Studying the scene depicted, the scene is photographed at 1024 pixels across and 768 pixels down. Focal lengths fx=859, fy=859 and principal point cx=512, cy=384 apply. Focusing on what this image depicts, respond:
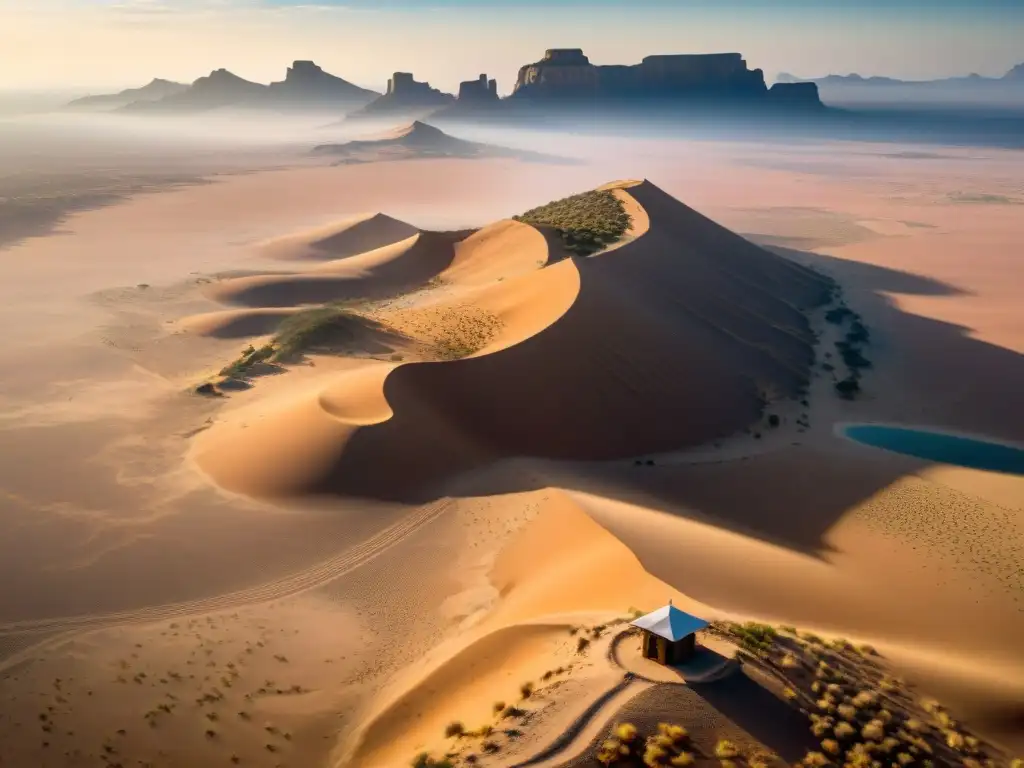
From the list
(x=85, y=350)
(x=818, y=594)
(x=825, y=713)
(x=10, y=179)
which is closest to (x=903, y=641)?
(x=818, y=594)

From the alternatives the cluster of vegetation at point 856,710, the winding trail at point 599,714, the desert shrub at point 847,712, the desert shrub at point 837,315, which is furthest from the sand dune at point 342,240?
the desert shrub at point 847,712

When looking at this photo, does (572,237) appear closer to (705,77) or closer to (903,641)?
(903,641)

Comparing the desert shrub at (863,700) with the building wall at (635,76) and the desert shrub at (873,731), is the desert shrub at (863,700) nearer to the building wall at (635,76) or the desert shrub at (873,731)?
the desert shrub at (873,731)

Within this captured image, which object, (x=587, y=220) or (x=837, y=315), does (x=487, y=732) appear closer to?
(x=587, y=220)

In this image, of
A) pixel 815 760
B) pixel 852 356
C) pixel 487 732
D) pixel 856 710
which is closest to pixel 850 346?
pixel 852 356

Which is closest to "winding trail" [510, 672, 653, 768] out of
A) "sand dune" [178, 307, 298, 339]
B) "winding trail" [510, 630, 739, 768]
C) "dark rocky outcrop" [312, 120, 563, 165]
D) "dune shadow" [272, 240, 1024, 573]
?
"winding trail" [510, 630, 739, 768]
